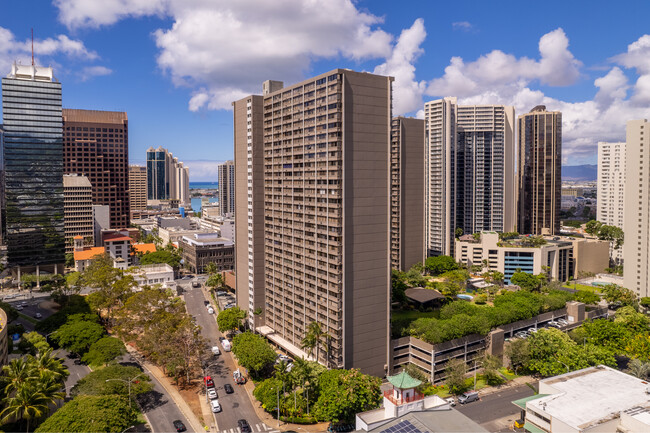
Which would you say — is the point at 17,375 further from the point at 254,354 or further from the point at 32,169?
the point at 32,169

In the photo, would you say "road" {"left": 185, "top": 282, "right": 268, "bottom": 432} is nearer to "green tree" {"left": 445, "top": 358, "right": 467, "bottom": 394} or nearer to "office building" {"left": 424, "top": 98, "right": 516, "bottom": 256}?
"green tree" {"left": 445, "top": 358, "right": 467, "bottom": 394}

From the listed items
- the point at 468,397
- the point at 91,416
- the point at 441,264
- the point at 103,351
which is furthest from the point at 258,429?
the point at 441,264

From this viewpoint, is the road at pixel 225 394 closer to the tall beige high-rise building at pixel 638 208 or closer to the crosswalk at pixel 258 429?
the crosswalk at pixel 258 429

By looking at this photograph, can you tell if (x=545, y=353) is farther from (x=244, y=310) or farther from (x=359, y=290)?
(x=244, y=310)

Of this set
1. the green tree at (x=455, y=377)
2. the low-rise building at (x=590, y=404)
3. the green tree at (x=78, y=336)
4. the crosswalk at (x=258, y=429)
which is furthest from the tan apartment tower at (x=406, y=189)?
the green tree at (x=78, y=336)

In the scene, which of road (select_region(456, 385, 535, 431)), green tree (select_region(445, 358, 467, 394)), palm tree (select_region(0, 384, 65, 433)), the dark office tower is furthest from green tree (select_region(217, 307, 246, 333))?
the dark office tower
